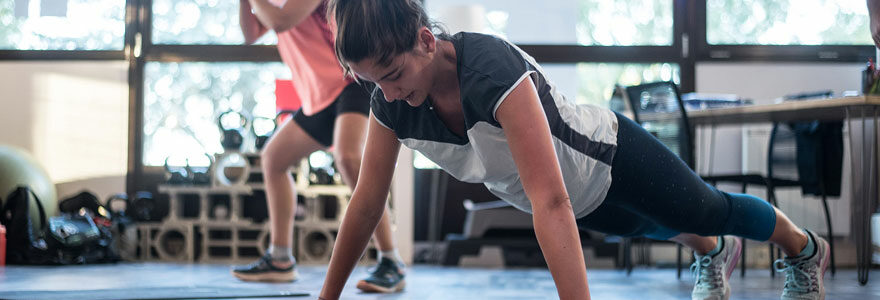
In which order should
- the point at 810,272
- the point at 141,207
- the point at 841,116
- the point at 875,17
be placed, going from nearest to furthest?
the point at 875,17 → the point at 810,272 → the point at 841,116 → the point at 141,207

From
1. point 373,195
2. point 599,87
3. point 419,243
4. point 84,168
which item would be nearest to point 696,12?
point 599,87

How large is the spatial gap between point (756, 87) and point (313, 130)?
124 inches

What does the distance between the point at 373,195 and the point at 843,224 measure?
397 cm

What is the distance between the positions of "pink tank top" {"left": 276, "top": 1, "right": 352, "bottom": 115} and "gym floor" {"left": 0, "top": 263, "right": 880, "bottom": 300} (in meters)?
0.62

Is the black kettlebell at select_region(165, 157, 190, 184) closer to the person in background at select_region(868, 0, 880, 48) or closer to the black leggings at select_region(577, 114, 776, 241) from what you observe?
the black leggings at select_region(577, 114, 776, 241)

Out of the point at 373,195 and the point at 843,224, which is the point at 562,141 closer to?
the point at 373,195

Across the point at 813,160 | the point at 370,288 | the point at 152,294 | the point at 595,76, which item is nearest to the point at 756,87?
the point at 595,76

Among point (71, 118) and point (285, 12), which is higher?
point (285, 12)

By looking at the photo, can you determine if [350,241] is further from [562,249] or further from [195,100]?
[195,100]

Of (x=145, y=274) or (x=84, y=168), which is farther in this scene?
(x=84, y=168)

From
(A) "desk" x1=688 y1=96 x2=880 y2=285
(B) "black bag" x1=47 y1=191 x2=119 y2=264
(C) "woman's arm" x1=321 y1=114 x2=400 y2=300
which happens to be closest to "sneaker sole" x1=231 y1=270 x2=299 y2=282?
(C) "woman's arm" x1=321 y1=114 x2=400 y2=300

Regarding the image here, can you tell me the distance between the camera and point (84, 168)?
5.15 meters

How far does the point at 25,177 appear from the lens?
4.61m

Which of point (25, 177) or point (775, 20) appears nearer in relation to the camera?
point (25, 177)
